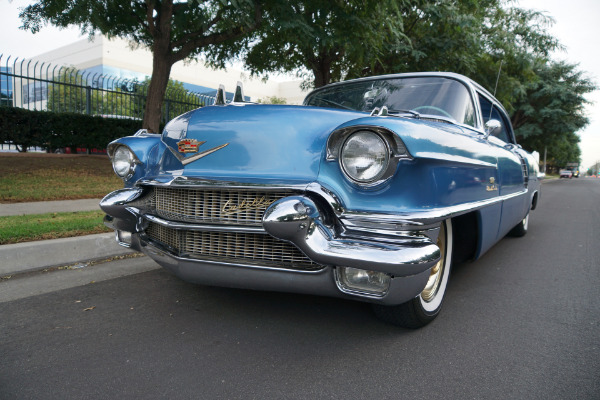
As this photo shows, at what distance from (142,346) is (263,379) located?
721 mm

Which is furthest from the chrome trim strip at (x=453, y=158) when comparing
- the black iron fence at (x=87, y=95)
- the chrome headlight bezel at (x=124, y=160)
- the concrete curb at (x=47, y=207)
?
the black iron fence at (x=87, y=95)

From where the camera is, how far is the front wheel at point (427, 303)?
226cm

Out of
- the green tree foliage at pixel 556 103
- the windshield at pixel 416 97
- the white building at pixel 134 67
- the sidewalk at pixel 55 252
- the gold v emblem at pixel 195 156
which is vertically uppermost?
the white building at pixel 134 67

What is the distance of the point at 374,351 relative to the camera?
82.8 inches

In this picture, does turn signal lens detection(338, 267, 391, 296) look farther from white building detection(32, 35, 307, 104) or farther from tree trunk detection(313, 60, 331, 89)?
white building detection(32, 35, 307, 104)

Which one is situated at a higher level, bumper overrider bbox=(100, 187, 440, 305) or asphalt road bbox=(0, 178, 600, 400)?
bumper overrider bbox=(100, 187, 440, 305)

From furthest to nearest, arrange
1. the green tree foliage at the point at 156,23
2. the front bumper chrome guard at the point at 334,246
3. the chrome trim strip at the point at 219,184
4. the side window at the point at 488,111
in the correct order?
the green tree foliage at the point at 156,23, the side window at the point at 488,111, the chrome trim strip at the point at 219,184, the front bumper chrome guard at the point at 334,246

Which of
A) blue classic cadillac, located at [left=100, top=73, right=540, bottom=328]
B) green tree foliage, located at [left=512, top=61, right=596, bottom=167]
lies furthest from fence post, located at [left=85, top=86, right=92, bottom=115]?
green tree foliage, located at [left=512, top=61, right=596, bottom=167]

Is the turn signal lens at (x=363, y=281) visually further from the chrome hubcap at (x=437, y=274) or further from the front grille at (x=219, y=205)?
the chrome hubcap at (x=437, y=274)

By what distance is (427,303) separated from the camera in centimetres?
244

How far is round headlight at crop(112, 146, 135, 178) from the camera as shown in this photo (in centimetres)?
281

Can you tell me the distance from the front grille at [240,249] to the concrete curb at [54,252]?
190cm

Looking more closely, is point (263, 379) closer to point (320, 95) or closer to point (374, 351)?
point (374, 351)

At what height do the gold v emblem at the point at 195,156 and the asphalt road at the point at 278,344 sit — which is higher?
the gold v emblem at the point at 195,156
